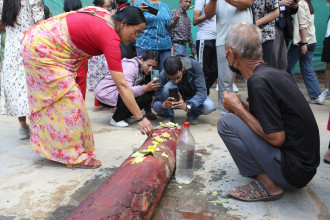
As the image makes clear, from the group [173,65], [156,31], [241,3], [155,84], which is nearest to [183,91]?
[155,84]

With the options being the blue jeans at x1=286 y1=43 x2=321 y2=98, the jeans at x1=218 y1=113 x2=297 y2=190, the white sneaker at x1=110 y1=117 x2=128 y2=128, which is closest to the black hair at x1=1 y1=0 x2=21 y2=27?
the white sneaker at x1=110 y1=117 x2=128 y2=128

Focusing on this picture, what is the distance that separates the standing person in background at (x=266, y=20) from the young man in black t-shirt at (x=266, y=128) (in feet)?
6.69

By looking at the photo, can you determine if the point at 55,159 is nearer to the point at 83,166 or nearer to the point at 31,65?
the point at 83,166

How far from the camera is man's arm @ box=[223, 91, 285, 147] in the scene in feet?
6.70

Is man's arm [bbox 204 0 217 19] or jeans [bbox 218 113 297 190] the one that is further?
man's arm [bbox 204 0 217 19]

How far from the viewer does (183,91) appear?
4.31 meters

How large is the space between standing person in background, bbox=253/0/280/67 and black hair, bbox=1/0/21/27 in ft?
9.70

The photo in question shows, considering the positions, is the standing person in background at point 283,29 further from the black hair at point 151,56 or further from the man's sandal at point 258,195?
the man's sandal at point 258,195

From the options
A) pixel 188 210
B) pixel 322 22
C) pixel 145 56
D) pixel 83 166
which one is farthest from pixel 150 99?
pixel 322 22

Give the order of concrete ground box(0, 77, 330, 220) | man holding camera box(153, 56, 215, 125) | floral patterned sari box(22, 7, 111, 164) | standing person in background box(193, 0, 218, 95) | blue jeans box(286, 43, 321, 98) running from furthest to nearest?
blue jeans box(286, 43, 321, 98) → standing person in background box(193, 0, 218, 95) → man holding camera box(153, 56, 215, 125) → floral patterned sari box(22, 7, 111, 164) → concrete ground box(0, 77, 330, 220)

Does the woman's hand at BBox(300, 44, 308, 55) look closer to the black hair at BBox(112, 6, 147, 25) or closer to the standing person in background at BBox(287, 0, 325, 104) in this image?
the standing person in background at BBox(287, 0, 325, 104)

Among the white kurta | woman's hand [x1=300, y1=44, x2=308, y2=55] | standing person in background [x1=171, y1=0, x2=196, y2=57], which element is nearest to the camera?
the white kurta

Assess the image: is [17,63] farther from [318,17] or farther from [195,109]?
[318,17]

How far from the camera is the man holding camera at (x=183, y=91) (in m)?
3.98
